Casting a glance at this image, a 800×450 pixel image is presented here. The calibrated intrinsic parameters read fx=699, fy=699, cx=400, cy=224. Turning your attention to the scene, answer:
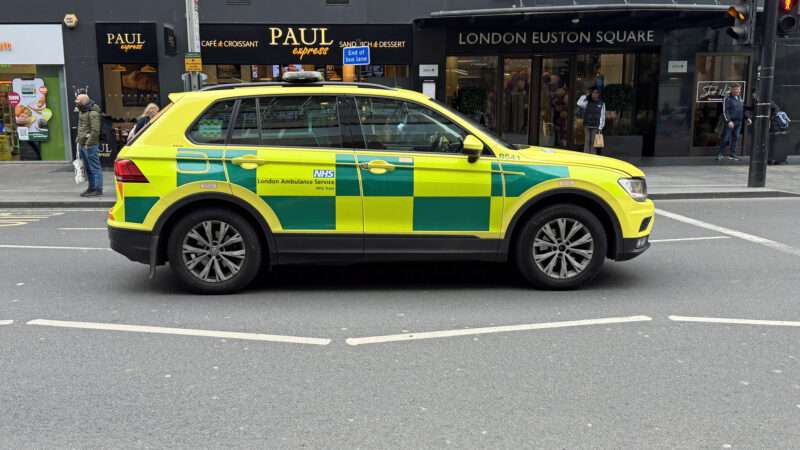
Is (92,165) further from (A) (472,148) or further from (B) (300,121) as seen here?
(A) (472,148)

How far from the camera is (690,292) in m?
6.28

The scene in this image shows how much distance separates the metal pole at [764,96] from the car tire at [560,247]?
331 inches

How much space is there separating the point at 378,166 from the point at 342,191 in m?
0.38

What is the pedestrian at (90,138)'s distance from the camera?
41.5 feet

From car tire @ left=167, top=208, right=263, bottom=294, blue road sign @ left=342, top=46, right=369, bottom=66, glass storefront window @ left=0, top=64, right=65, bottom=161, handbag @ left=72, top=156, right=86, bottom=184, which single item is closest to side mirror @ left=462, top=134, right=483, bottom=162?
car tire @ left=167, top=208, right=263, bottom=294

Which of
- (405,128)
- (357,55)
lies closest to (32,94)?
(357,55)

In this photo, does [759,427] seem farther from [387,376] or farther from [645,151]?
[645,151]

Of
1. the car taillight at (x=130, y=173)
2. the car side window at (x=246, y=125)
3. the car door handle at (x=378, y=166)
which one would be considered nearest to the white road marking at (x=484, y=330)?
the car door handle at (x=378, y=166)

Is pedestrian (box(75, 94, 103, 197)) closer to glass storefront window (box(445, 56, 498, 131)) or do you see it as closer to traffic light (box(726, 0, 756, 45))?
glass storefront window (box(445, 56, 498, 131))

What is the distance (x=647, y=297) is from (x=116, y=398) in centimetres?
435

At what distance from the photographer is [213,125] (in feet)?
20.1

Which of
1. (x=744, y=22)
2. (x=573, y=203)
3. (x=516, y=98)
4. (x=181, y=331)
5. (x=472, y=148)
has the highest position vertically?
(x=744, y=22)

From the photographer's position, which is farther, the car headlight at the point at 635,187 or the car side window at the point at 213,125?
the car headlight at the point at 635,187

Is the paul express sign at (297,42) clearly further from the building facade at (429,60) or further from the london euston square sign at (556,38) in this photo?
the london euston square sign at (556,38)
